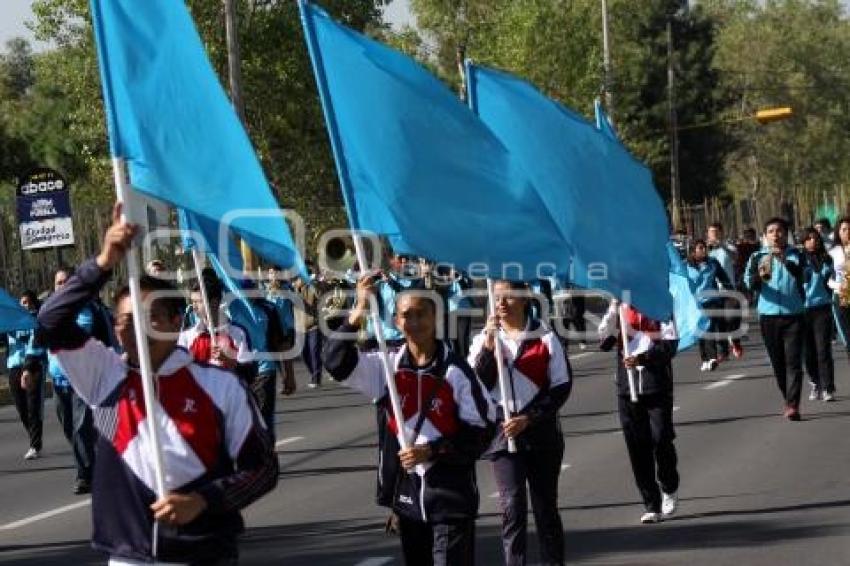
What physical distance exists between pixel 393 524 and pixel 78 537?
2.25 metres

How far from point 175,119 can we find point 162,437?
157cm

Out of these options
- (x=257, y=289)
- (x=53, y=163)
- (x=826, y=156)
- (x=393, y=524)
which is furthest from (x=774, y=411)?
(x=826, y=156)

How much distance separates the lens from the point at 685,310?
14234 millimetres

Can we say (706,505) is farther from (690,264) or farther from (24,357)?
(690,264)

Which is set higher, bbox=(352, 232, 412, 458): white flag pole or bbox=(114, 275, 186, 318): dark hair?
bbox=(114, 275, 186, 318): dark hair

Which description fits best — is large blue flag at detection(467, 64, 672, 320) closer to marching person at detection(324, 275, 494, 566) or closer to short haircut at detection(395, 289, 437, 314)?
short haircut at detection(395, 289, 437, 314)

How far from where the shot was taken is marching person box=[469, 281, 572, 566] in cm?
981

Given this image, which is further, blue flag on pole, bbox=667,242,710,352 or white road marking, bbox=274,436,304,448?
white road marking, bbox=274,436,304,448

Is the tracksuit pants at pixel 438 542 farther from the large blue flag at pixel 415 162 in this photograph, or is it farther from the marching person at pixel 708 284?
the marching person at pixel 708 284

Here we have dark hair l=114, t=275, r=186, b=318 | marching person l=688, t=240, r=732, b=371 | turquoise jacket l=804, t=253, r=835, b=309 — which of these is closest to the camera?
dark hair l=114, t=275, r=186, b=318

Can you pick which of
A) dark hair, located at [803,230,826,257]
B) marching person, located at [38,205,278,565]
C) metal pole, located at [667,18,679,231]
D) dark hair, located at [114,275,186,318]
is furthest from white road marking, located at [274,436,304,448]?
metal pole, located at [667,18,679,231]

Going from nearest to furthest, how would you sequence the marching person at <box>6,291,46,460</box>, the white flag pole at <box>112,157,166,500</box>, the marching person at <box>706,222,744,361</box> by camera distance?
the white flag pole at <box>112,157,166,500</box> → the marching person at <box>6,291,46,460</box> → the marching person at <box>706,222,744,361</box>

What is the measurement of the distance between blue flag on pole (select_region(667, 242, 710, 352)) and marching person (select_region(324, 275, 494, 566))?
5888 millimetres

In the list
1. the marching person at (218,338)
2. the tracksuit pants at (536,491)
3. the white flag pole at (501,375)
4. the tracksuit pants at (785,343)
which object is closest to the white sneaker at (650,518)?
the tracksuit pants at (536,491)
